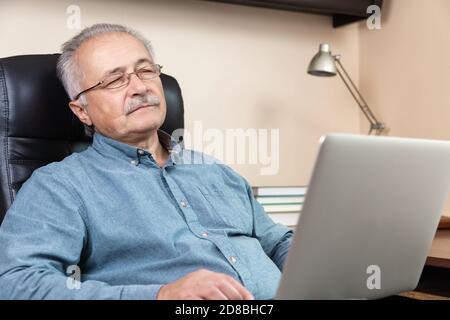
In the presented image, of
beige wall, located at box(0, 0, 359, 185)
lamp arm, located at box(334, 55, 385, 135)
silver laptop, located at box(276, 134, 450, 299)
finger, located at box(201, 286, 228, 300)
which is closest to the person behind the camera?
silver laptop, located at box(276, 134, 450, 299)

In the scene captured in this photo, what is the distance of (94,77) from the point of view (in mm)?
1416

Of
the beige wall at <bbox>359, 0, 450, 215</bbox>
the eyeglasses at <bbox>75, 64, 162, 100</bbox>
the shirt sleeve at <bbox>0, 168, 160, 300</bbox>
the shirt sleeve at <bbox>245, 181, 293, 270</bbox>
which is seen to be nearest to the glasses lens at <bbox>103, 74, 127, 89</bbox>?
the eyeglasses at <bbox>75, 64, 162, 100</bbox>

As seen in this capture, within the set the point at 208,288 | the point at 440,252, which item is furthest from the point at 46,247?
the point at 440,252

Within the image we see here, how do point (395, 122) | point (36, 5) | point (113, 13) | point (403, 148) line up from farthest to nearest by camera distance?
1. point (395, 122)
2. point (113, 13)
3. point (36, 5)
4. point (403, 148)

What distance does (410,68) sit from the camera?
223 cm

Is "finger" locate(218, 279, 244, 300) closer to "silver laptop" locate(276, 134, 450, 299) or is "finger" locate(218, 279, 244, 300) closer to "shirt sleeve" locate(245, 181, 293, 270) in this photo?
"silver laptop" locate(276, 134, 450, 299)

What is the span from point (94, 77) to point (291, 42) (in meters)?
1.11

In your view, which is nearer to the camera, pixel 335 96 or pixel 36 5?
pixel 36 5

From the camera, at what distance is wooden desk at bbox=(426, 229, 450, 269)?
1.27 m

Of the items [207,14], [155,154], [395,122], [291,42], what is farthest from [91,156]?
[395,122]

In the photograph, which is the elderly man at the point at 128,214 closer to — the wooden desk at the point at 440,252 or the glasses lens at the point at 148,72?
the glasses lens at the point at 148,72

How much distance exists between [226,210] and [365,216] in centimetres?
53

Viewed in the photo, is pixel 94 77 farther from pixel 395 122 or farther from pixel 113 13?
pixel 395 122

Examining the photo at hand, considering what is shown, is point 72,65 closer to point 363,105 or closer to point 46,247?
point 46,247
